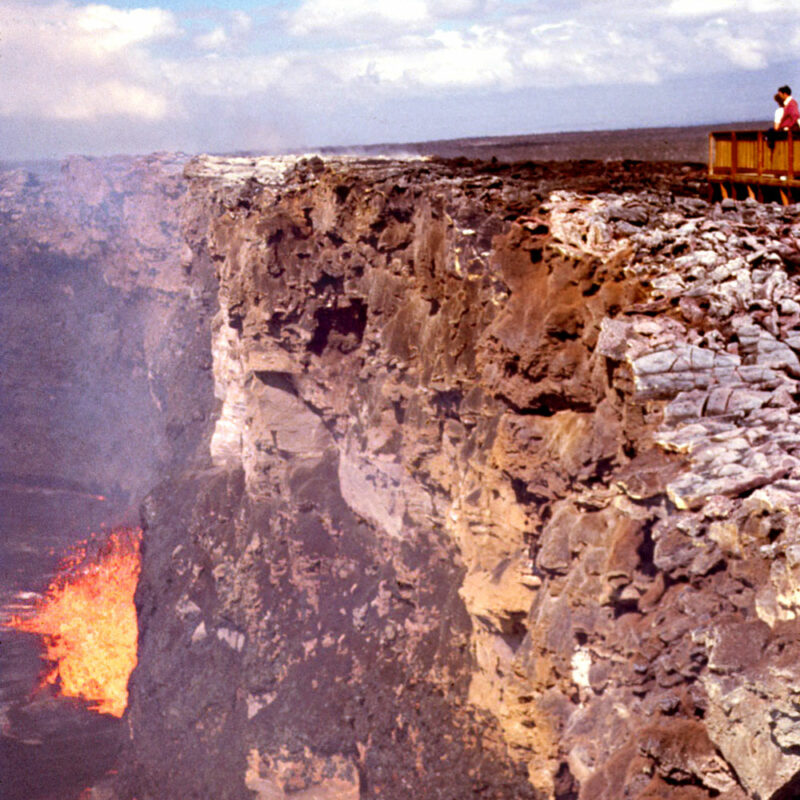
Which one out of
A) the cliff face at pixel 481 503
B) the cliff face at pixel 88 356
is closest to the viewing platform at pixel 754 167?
the cliff face at pixel 481 503

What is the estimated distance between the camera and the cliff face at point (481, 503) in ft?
32.7

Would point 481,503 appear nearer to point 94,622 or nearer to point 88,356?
point 94,622

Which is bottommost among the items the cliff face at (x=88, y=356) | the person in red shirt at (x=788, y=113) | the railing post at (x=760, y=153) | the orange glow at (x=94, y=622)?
the orange glow at (x=94, y=622)

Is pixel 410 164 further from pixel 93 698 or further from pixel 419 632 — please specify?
pixel 93 698

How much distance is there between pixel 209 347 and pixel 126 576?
36.0 feet

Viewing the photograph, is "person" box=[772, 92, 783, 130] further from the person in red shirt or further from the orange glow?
the orange glow

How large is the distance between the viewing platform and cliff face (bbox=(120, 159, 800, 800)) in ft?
4.39

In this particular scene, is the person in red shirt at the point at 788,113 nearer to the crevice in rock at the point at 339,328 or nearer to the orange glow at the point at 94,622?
the crevice in rock at the point at 339,328

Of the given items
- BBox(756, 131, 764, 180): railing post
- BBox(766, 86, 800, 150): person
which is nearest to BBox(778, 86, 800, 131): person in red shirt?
BBox(766, 86, 800, 150): person

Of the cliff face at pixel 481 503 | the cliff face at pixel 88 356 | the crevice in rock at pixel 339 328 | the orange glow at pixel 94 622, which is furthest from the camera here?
the cliff face at pixel 88 356

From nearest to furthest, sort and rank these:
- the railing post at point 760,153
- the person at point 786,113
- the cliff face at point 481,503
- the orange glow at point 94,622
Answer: the cliff face at point 481,503
the person at point 786,113
the railing post at point 760,153
the orange glow at point 94,622

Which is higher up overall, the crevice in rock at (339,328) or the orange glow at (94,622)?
the crevice in rock at (339,328)

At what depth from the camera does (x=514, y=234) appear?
1675cm

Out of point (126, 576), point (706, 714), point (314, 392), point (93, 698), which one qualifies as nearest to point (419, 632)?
point (314, 392)
